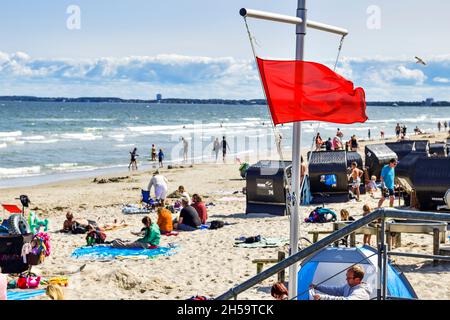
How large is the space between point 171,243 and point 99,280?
345cm

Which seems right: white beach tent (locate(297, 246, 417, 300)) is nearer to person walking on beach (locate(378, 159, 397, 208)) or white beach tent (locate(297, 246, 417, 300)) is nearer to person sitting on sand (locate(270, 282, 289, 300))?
person sitting on sand (locate(270, 282, 289, 300))

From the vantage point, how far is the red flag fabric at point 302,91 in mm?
6375

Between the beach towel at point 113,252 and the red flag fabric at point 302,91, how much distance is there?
7134mm

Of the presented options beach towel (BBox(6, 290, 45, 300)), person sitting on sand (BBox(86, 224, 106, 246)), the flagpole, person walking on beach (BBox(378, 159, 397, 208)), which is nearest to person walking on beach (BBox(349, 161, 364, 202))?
person walking on beach (BBox(378, 159, 397, 208))

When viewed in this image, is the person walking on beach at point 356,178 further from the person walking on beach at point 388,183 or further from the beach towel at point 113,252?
the beach towel at point 113,252

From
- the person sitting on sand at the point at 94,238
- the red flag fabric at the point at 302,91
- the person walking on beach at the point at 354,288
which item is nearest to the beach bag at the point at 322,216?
the person sitting on sand at the point at 94,238

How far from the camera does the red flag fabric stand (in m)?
6.38

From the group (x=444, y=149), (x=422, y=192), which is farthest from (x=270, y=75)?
(x=444, y=149)

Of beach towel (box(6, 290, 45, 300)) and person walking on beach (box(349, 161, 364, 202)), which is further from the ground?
person walking on beach (box(349, 161, 364, 202))

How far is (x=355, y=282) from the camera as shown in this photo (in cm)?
657

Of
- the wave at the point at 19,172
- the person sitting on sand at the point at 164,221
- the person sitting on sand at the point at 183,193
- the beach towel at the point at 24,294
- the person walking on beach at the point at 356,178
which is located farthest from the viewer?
the wave at the point at 19,172

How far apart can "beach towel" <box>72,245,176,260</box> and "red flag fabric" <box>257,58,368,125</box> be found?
7.13 metres

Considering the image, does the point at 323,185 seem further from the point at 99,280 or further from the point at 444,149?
the point at 99,280
